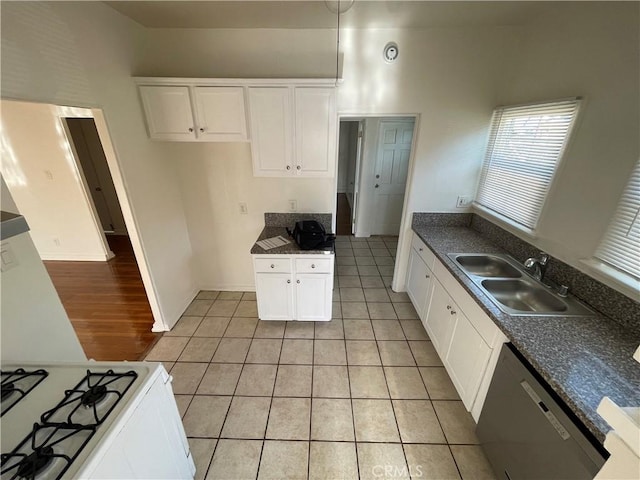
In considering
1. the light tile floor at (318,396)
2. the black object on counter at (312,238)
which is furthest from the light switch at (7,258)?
the black object on counter at (312,238)

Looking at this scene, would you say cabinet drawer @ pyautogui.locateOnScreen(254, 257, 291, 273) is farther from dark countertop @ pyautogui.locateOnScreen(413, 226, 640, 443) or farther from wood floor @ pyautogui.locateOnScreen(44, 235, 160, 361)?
dark countertop @ pyautogui.locateOnScreen(413, 226, 640, 443)

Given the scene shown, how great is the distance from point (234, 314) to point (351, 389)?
1.47 m

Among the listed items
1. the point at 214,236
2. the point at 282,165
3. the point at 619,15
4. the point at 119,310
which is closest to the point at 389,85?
the point at 282,165

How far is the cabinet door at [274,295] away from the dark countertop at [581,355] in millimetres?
1531

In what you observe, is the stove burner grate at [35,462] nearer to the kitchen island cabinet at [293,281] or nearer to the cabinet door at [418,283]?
the kitchen island cabinet at [293,281]

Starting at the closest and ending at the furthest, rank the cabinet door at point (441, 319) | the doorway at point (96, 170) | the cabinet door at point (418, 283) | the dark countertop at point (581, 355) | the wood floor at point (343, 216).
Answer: the dark countertop at point (581, 355) → the cabinet door at point (441, 319) → the cabinet door at point (418, 283) → the doorway at point (96, 170) → the wood floor at point (343, 216)

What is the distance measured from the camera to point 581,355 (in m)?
1.23

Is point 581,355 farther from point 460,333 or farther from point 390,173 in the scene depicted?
point 390,173

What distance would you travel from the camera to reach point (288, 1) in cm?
177

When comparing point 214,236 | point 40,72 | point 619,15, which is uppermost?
point 619,15

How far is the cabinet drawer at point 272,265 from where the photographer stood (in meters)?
2.35

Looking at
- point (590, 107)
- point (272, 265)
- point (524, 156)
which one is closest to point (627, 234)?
point (590, 107)

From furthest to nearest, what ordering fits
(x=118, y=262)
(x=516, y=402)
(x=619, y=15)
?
1. (x=118, y=262)
2. (x=619, y=15)
3. (x=516, y=402)

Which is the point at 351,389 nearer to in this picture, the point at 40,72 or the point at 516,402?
the point at 516,402
